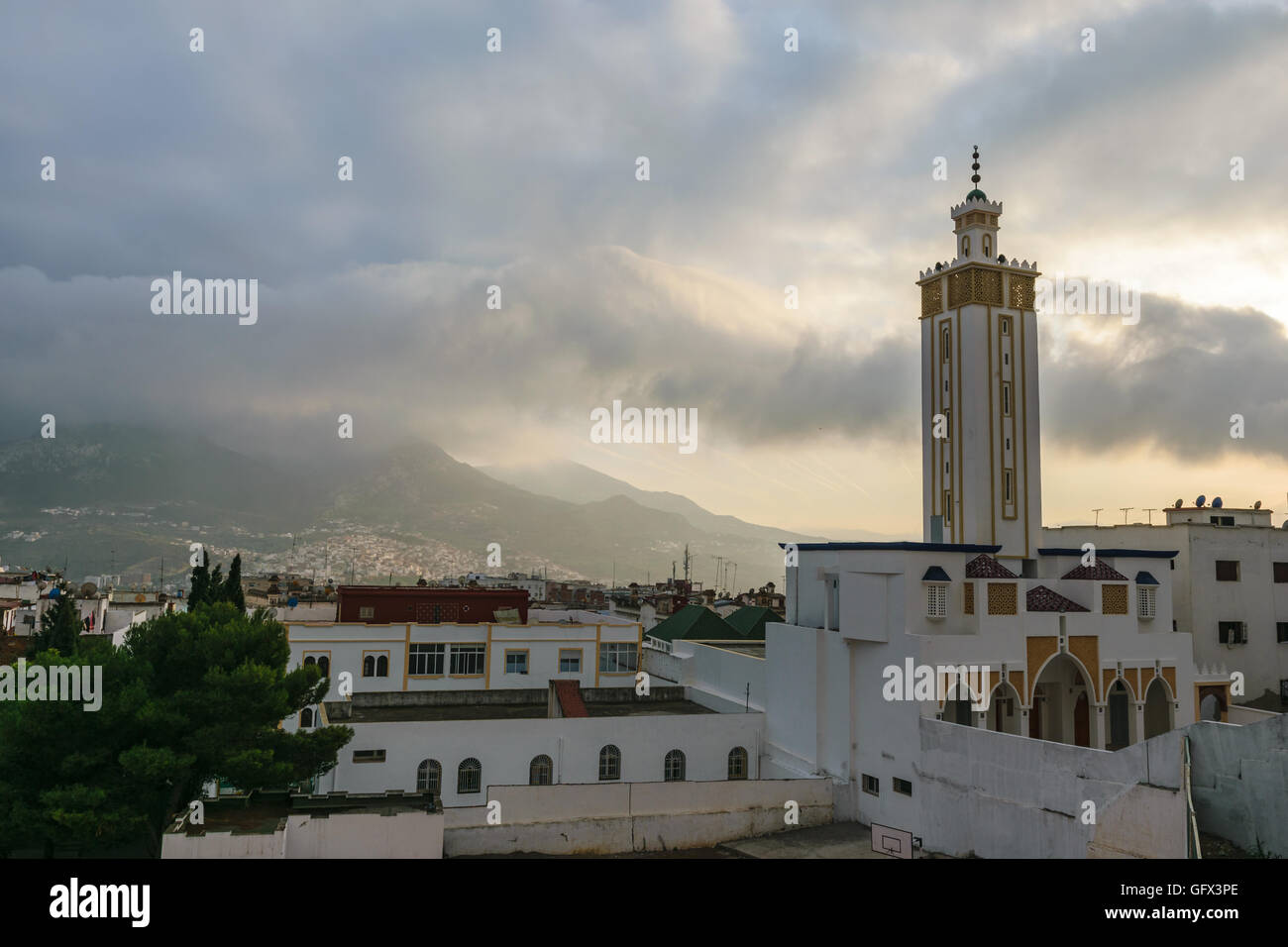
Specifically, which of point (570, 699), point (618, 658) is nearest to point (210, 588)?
point (570, 699)

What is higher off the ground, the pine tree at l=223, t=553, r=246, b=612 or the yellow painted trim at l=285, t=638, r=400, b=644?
the pine tree at l=223, t=553, r=246, b=612

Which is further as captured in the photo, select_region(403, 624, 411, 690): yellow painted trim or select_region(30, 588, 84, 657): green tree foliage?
select_region(403, 624, 411, 690): yellow painted trim

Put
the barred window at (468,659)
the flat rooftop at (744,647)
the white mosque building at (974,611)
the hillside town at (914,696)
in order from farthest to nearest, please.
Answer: the flat rooftop at (744,647) → the barred window at (468,659) → the white mosque building at (974,611) → the hillside town at (914,696)

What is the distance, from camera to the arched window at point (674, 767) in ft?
109

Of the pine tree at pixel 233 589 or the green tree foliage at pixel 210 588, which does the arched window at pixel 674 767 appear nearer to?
the green tree foliage at pixel 210 588

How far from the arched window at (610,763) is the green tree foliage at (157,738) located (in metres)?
9.72

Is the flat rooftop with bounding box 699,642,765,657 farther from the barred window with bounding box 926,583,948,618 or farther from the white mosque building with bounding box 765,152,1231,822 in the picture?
the barred window with bounding box 926,583,948,618

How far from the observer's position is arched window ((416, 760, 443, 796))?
30406 mm

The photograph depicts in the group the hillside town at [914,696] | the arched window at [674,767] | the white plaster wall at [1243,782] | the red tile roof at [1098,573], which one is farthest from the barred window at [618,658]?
the white plaster wall at [1243,782]

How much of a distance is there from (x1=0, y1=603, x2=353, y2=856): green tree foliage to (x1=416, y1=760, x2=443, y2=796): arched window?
4.52m

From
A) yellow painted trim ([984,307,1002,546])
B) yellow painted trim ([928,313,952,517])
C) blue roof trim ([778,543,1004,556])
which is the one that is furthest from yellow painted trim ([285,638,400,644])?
yellow painted trim ([984,307,1002,546])
